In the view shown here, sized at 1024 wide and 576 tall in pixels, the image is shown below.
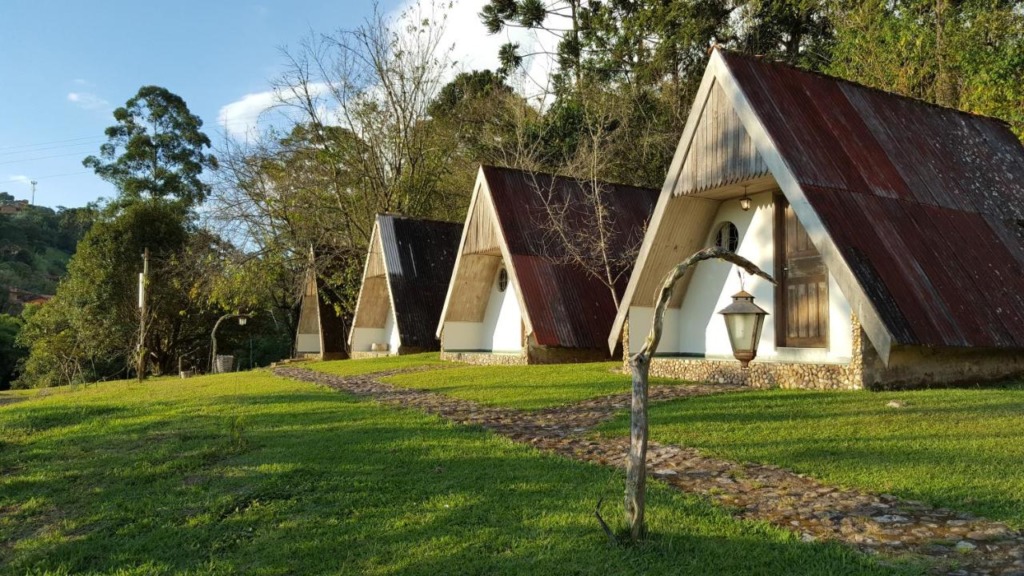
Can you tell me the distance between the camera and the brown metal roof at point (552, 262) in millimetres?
16203

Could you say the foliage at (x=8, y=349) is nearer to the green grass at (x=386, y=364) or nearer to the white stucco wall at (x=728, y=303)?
the green grass at (x=386, y=364)

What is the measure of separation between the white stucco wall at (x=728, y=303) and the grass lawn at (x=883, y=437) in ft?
5.14

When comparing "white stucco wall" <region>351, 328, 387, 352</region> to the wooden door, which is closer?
the wooden door

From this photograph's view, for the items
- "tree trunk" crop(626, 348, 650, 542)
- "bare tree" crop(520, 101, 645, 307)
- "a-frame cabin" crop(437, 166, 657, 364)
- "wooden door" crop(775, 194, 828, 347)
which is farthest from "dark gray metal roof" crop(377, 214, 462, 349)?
"tree trunk" crop(626, 348, 650, 542)

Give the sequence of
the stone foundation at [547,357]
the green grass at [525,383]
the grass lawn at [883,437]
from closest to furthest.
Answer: the grass lawn at [883,437], the green grass at [525,383], the stone foundation at [547,357]

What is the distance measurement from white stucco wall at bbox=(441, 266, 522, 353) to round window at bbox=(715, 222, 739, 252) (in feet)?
22.0

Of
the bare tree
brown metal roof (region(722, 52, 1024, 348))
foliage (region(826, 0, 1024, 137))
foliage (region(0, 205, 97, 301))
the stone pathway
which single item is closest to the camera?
the stone pathway

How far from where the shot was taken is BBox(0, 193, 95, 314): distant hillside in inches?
1545

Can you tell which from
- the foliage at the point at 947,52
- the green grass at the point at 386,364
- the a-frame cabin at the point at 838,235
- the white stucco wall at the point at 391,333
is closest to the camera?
the a-frame cabin at the point at 838,235

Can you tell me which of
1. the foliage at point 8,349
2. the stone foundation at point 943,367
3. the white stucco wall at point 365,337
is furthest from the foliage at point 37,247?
the stone foundation at point 943,367

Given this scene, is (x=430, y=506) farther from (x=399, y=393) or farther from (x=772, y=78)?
(x=772, y=78)

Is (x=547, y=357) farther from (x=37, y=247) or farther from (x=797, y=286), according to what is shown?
(x=37, y=247)

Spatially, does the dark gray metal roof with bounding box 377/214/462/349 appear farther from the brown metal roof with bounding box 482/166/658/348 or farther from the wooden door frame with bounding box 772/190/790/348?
the wooden door frame with bounding box 772/190/790/348

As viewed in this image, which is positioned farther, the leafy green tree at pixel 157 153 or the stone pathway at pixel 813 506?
the leafy green tree at pixel 157 153
